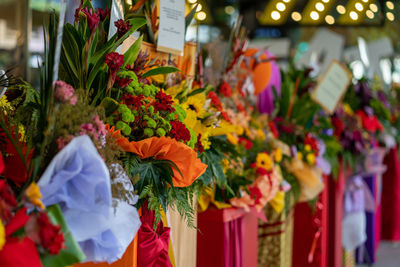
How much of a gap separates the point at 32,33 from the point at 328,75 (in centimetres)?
407

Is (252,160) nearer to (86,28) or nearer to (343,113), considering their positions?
(86,28)

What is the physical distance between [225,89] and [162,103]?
80 cm

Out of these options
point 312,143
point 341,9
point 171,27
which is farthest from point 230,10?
point 171,27

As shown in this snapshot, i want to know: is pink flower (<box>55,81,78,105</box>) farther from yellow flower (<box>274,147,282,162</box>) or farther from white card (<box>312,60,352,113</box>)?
white card (<box>312,60,352,113</box>)

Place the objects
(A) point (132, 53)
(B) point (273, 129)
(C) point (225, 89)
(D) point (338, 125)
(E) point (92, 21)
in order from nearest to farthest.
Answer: (E) point (92, 21)
(A) point (132, 53)
(C) point (225, 89)
(B) point (273, 129)
(D) point (338, 125)

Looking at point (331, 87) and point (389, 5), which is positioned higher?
point (389, 5)

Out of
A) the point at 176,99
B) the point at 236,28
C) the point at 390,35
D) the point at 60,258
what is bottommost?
the point at 60,258

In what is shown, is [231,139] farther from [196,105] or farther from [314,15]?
[314,15]

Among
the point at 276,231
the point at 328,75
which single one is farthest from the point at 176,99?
the point at 328,75

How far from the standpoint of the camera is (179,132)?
135 centimetres

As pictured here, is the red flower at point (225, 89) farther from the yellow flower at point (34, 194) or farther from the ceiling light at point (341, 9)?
the ceiling light at point (341, 9)

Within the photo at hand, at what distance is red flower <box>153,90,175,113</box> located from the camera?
54.3 inches

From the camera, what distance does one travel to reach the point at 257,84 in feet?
8.70

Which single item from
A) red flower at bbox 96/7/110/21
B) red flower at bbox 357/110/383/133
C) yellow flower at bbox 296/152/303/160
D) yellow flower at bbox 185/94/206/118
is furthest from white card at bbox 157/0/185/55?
red flower at bbox 357/110/383/133
